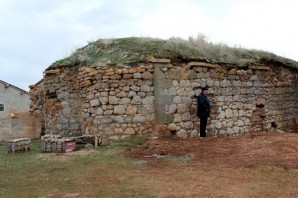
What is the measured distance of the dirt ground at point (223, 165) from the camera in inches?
234

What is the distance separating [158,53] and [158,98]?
133 centimetres

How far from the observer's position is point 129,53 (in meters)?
11.5

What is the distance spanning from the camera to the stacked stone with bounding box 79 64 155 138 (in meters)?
10.8

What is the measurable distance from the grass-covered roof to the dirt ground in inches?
94.5

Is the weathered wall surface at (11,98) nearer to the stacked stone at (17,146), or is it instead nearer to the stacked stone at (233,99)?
the stacked stone at (17,146)

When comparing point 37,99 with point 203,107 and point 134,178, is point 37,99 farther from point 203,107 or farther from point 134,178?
point 134,178

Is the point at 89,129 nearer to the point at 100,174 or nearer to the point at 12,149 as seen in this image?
the point at 12,149

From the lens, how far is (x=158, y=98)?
36.1 feet

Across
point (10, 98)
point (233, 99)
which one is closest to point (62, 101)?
point (233, 99)

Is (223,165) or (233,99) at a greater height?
(233,99)

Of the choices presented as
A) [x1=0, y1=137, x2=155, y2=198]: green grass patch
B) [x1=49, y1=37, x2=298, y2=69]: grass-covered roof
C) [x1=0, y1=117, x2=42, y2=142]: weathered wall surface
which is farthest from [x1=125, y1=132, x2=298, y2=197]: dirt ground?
[x1=0, y1=117, x2=42, y2=142]: weathered wall surface

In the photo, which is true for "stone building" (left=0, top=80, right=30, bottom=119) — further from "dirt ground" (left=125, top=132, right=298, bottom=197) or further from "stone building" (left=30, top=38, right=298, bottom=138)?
"dirt ground" (left=125, top=132, right=298, bottom=197)

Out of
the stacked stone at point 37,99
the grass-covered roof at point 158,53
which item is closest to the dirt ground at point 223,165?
the grass-covered roof at point 158,53

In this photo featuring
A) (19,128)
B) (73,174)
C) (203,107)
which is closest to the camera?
(73,174)
